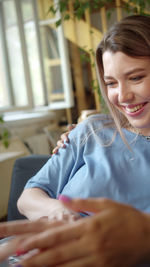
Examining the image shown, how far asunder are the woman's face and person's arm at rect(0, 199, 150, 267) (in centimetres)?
54

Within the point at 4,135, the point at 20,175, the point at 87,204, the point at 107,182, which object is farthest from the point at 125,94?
the point at 4,135

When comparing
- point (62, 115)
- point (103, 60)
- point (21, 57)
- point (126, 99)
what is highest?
point (21, 57)

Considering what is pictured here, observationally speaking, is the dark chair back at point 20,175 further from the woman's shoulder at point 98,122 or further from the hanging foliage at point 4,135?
the hanging foliage at point 4,135

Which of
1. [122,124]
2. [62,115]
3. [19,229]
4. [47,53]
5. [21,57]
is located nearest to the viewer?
[19,229]

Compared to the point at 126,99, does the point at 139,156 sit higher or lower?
lower

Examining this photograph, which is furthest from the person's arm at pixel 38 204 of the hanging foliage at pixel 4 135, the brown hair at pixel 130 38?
→ the hanging foliage at pixel 4 135

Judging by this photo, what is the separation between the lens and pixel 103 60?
106 cm

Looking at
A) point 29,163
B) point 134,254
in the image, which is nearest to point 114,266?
point 134,254

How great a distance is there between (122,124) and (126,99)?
0.20m

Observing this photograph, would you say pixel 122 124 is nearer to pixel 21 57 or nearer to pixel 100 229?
pixel 100 229

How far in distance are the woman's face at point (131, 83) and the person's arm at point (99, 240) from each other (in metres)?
0.54

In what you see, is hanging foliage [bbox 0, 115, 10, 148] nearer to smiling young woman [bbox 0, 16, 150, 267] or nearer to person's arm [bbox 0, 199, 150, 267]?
smiling young woman [bbox 0, 16, 150, 267]

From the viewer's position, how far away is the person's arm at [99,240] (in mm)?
489

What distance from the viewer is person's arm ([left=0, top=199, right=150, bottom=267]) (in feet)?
1.60
